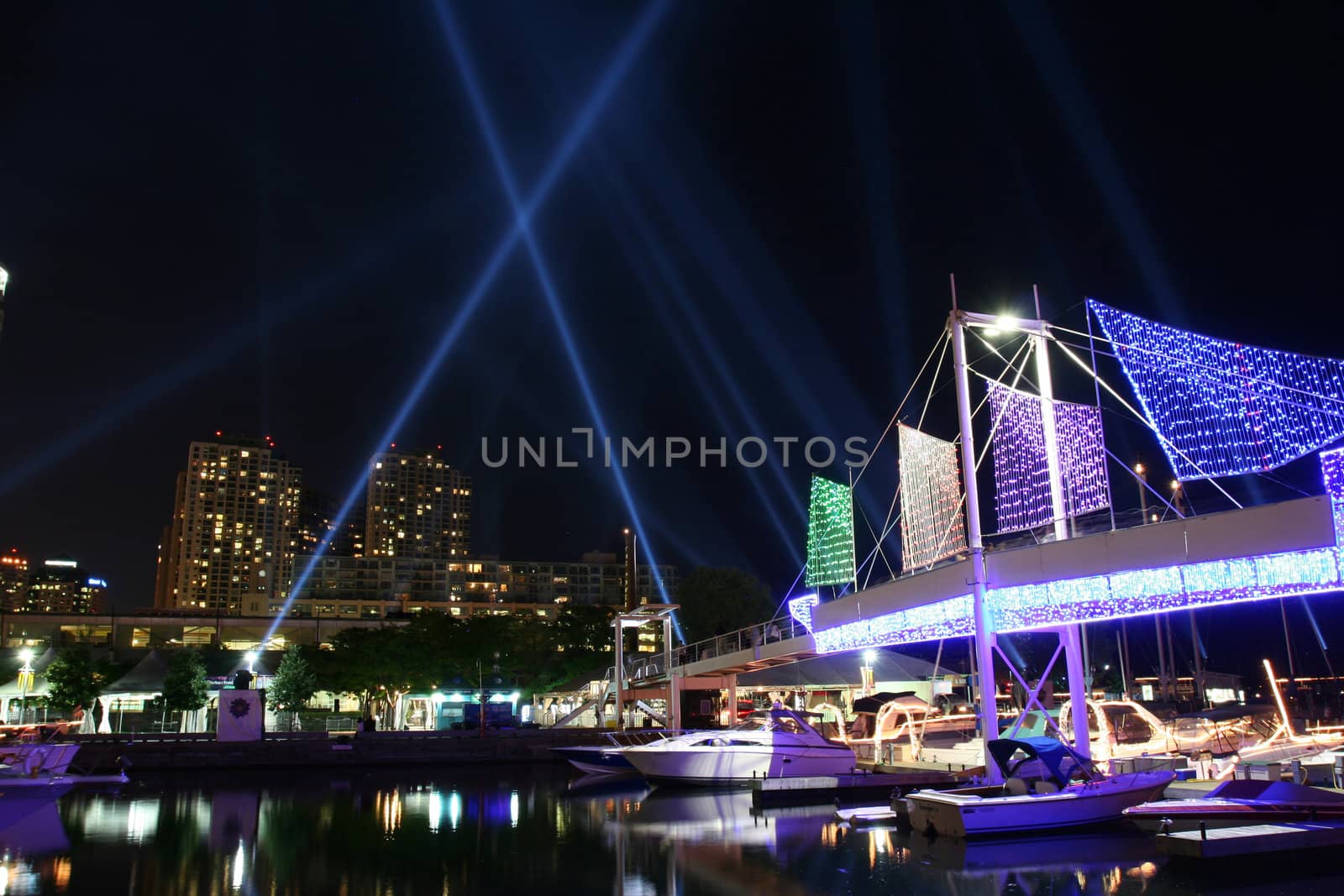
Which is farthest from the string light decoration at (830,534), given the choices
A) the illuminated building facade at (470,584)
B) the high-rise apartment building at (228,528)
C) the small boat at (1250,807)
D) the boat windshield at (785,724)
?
the high-rise apartment building at (228,528)

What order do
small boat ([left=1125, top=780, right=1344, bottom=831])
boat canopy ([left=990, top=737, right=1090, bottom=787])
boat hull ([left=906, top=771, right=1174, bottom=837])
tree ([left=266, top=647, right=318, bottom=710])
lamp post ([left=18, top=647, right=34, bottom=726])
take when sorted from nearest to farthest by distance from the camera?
1. small boat ([left=1125, top=780, right=1344, bottom=831])
2. boat hull ([left=906, top=771, right=1174, bottom=837])
3. boat canopy ([left=990, top=737, right=1090, bottom=787])
4. lamp post ([left=18, top=647, right=34, bottom=726])
5. tree ([left=266, top=647, right=318, bottom=710])

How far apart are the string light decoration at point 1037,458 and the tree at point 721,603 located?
179ft

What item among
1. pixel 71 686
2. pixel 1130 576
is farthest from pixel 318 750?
pixel 1130 576

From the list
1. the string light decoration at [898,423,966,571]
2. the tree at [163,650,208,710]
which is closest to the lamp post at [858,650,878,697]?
the string light decoration at [898,423,966,571]

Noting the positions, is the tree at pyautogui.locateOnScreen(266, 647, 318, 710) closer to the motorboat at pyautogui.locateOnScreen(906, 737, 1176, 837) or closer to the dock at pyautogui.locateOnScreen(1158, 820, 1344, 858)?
the motorboat at pyautogui.locateOnScreen(906, 737, 1176, 837)

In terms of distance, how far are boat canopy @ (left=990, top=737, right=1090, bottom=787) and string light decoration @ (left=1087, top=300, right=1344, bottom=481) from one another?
5.86m

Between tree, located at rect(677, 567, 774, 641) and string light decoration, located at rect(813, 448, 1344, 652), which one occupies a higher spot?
tree, located at rect(677, 567, 774, 641)

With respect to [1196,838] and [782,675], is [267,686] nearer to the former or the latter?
[782,675]

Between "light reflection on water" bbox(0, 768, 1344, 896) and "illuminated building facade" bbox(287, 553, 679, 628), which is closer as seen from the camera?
"light reflection on water" bbox(0, 768, 1344, 896)

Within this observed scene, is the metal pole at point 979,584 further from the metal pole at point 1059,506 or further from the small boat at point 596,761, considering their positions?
the small boat at point 596,761

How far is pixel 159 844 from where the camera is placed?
19.1 metres

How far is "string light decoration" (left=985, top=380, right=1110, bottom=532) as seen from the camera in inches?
836

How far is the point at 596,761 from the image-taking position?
36000mm

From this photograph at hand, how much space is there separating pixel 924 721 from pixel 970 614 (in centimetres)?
1153
